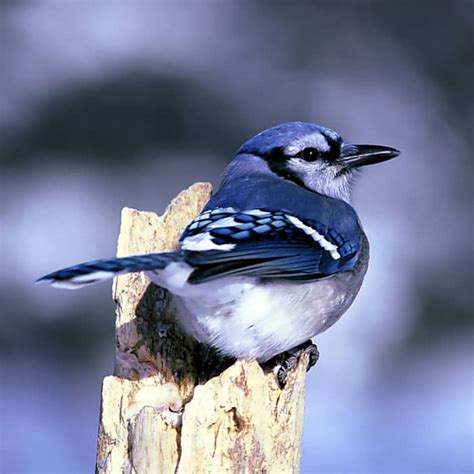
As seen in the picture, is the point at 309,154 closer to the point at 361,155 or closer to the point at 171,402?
the point at 361,155

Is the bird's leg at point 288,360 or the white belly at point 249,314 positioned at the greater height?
the white belly at point 249,314

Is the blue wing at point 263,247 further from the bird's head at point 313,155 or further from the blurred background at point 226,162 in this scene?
the blurred background at point 226,162

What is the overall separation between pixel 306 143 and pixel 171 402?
90 cm

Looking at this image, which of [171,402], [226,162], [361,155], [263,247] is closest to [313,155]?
[361,155]

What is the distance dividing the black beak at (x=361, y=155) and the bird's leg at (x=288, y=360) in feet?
1.98

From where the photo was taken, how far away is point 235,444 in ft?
7.64

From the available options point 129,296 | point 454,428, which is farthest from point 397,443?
point 129,296

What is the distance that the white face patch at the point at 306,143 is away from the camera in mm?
3088

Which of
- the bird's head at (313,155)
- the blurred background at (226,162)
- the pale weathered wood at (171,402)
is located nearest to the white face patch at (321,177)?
the bird's head at (313,155)

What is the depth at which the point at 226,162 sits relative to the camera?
580 cm

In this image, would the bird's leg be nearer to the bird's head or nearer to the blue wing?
the blue wing

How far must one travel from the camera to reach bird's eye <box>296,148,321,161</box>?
10.2ft

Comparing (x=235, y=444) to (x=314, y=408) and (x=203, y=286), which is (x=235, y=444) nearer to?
(x=203, y=286)

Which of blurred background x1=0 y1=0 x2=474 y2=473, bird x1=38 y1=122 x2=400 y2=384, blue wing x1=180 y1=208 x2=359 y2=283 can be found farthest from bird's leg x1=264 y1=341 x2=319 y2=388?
blurred background x1=0 y1=0 x2=474 y2=473
